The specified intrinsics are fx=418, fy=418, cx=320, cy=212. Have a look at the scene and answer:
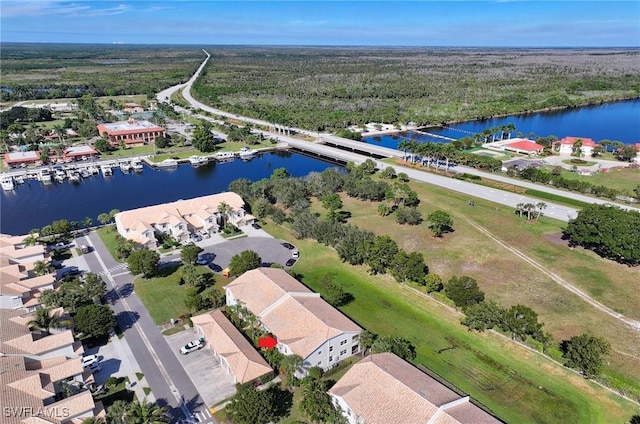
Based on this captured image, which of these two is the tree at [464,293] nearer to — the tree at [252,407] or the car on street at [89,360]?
the tree at [252,407]

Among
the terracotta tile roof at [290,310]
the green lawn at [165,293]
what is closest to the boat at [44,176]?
the green lawn at [165,293]

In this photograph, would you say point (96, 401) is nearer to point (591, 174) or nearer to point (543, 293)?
point (543, 293)

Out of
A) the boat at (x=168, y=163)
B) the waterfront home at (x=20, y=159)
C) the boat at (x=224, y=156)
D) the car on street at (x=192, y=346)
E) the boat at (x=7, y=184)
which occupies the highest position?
the waterfront home at (x=20, y=159)

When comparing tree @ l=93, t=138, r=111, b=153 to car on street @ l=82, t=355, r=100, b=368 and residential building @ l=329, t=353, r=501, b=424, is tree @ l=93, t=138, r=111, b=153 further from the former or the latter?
residential building @ l=329, t=353, r=501, b=424

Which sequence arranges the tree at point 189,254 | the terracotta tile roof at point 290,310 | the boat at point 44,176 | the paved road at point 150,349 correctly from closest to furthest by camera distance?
the paved road at point 150,349, the terracotta tile roof at point 290,310, the tree at point 189,254, the boat at point 44,176

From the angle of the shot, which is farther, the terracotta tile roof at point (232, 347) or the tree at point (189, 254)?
the tree at point (189, 254)

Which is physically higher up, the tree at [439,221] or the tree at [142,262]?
the tree at [439,221]

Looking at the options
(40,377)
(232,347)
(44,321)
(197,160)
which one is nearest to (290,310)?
(232,347)

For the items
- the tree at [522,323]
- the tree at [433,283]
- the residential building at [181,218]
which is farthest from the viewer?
the residential building at [181,218]
